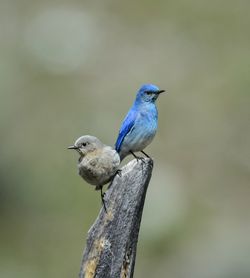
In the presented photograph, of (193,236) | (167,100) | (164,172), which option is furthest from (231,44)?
(193,236)

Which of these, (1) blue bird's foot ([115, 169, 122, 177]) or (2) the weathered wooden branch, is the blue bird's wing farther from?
(2) the weathered wooden branch

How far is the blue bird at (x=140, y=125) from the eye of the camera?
7.43m

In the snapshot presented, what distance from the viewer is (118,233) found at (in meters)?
5.10

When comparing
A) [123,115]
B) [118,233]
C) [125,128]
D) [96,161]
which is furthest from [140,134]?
[123,115]

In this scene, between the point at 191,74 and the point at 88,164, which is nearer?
the point at 88,164

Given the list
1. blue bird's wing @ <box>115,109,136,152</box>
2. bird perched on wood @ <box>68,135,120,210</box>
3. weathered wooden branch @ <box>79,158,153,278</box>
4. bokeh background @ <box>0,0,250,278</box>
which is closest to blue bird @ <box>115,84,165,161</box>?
blue bird's wing @ <box>115,109,136,152</box>

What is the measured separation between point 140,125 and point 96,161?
2246 mm

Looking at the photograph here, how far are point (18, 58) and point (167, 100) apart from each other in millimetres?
2828

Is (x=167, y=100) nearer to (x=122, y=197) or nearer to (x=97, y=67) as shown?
(x=97, y=67)

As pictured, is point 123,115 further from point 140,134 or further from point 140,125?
point 140,134

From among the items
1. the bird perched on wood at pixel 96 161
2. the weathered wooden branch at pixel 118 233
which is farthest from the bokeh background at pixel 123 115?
the weathered wooden branch at pixel 118 233

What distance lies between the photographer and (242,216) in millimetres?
13766

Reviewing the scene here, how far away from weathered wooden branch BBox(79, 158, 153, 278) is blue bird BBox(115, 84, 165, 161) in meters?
2.06

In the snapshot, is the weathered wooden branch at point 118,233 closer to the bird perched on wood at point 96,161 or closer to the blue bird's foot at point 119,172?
the blue bird's foot at point 119,172
